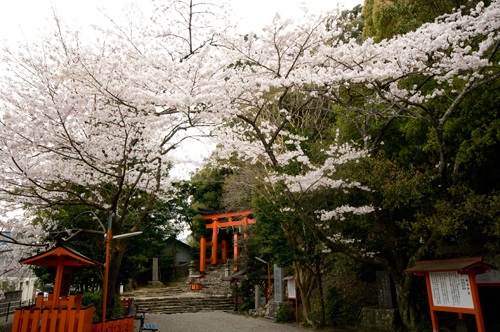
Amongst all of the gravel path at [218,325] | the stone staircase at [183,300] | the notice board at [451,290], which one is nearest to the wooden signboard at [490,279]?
the notice board at [451,290]

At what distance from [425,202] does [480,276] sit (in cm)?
178

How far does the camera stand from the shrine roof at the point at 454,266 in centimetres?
542

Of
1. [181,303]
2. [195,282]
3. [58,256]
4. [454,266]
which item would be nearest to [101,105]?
[58,256]

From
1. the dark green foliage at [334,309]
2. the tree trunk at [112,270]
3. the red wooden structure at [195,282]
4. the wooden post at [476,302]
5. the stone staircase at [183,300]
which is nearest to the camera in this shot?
the wooden post at [476,302]

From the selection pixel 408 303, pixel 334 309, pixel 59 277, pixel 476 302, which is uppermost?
pixel 59 277

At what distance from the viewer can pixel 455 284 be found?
19.1ft

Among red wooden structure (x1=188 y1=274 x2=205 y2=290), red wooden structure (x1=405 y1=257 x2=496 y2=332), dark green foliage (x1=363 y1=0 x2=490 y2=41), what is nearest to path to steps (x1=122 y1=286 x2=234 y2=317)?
red wooden structure (x1=188 y1=274 x2=205 y2=290)

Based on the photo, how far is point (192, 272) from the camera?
22.0 metres

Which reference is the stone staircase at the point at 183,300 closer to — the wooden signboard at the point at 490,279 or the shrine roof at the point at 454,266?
the shrine roof at the point at 454,266

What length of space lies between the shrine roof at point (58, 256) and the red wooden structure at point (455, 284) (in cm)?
683

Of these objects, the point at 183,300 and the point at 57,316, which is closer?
the point at 57,316

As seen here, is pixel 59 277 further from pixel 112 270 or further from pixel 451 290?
pixel 451 290

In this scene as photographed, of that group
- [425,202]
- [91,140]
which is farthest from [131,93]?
[425,202]

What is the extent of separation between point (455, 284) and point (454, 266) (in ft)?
1.54
